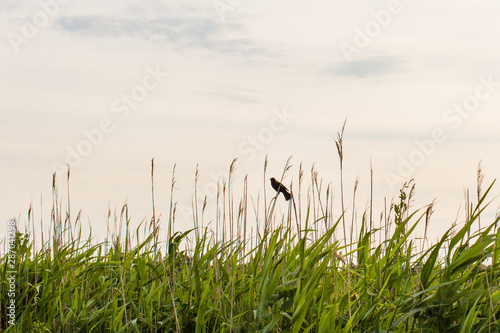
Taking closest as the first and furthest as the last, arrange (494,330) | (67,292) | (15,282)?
(494,330)
(67,292)
(15,282)

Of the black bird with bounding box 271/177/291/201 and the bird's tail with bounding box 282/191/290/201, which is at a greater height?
the black bird with bounding box 271/177/291/201

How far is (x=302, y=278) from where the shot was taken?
321 centimetres

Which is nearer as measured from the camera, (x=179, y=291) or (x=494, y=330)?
(x=494, y=330)

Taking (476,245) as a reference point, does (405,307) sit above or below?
below

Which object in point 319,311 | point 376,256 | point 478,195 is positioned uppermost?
point 478,195

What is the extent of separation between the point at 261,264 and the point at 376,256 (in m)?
0.78

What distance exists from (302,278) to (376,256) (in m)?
0.58

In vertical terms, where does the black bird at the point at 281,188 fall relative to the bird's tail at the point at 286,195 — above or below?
above

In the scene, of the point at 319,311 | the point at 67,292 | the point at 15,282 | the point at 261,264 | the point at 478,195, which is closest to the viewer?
the point at 319,311

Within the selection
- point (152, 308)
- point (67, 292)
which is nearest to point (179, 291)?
point (152, 308)

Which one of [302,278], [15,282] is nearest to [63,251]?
[15,282]

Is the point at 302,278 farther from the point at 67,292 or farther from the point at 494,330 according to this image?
the point at 67,292

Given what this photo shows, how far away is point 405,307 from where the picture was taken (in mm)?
2980

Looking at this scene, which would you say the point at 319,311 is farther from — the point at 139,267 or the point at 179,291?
the point at 139,267
